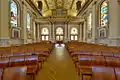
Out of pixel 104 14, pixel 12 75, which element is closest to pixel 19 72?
pixel 12 75

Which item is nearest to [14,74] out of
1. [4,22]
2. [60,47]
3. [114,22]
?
[4,22]

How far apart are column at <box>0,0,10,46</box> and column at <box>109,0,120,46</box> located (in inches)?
311

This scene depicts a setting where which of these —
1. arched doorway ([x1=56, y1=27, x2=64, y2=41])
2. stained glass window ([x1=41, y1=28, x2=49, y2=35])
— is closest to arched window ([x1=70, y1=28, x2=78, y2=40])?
arched doorway ([x1=56, y1=27, x2=64, y2=41])

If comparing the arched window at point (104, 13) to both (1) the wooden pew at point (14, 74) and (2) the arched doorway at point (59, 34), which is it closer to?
(1) the wooden pew at point (14, 74)

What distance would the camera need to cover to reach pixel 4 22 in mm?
11141

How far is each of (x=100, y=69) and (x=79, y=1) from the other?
2650 centimetres

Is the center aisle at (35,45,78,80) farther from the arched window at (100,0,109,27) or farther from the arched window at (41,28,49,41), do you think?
the arched window at (41,28,49,41)

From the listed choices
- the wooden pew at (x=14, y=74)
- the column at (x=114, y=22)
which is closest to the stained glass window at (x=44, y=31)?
the column at (x=114, y=22)

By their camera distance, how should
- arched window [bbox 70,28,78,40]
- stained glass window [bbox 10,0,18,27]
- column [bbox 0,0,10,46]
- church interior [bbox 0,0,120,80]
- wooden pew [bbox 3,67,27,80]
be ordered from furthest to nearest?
→ arched window [bbox 70,28,78,40] < stained glass window [bbox 10,0,18,27] < column [bbox 0,0,10,46] < church interior [bbox 0,0,120,80] < wooden pew [bbox 3,67,27,80]

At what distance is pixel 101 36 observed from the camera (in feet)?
49.2

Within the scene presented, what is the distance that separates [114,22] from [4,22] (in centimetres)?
804

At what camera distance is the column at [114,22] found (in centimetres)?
1099

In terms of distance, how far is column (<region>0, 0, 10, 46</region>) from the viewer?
10.8 m

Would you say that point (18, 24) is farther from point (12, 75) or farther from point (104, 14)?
point (12, 75)
